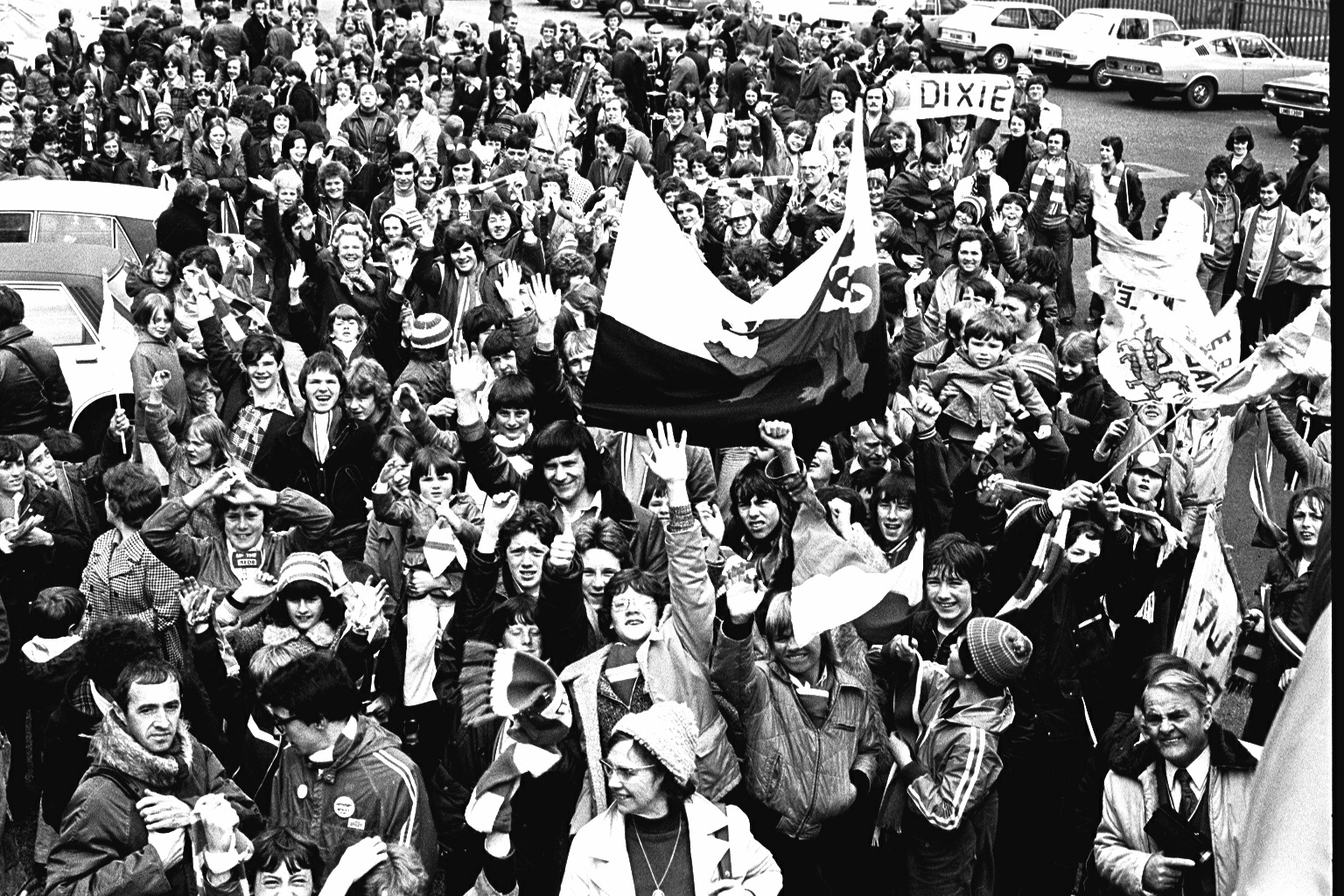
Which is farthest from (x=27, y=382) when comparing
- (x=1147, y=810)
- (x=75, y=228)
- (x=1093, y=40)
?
(x=1093, y=40)

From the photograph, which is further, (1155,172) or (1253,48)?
(1253,48)

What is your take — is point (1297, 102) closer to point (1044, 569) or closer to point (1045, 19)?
point (1045, 19)

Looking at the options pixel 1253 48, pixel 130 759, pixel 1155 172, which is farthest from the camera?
pixel 1253 48

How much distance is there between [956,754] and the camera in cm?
581

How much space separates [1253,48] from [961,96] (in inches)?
644

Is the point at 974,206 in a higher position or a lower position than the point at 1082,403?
higher

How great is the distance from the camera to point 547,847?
6.07 metres

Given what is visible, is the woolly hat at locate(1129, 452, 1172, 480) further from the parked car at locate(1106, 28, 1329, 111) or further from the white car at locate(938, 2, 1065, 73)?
the white car at locate(938, 2, 1065, 73)

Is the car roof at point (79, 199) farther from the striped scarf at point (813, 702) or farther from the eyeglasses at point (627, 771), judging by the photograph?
the eyeglasses at point (627, 771)

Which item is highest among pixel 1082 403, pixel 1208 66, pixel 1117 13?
pixel 1117 13

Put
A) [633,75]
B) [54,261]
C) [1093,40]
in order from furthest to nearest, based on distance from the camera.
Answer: [1093,40] < [633,75] < [54,261]

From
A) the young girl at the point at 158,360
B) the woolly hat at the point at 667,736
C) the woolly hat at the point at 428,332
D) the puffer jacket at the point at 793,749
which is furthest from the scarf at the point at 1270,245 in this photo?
the woolly hat at the point at 667,736

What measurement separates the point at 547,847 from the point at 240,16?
1055 inches

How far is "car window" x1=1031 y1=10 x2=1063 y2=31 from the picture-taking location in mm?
32875
